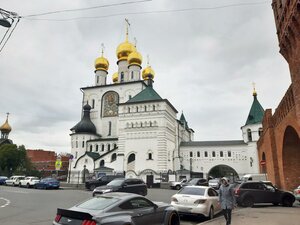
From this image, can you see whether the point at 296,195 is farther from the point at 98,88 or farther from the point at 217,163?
the point at 98,88

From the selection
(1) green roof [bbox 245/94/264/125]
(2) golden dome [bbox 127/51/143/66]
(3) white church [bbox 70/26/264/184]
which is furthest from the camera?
(2) golden dome [bbox 127/51/143/66]

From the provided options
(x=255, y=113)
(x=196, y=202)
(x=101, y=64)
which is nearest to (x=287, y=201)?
(x=196, y=202)

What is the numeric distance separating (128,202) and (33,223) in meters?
4.84

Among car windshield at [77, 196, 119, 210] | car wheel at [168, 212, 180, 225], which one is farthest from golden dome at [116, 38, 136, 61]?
car windshield at [77, 196, 119, 210]

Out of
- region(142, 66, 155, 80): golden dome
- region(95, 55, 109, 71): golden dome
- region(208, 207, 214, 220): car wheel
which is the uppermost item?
region(95, 55, 109, 71): golden dome

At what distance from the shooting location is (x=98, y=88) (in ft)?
219

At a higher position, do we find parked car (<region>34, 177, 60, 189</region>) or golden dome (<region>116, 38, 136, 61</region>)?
golden dome (<region>116, 38, 136, 61</region>)

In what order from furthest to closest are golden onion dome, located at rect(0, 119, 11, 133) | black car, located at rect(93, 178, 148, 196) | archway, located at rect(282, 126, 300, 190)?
golden onion dome, located at rect(0, 119, 11, 133)
archway, located at rect(282, 126, 300, 190)
black car, located at rect(93, 178, 148, 196)

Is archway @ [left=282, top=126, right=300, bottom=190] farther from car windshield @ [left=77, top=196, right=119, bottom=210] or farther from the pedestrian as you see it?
car windshield @ [left=77, top=196, right=119, bottom=210]

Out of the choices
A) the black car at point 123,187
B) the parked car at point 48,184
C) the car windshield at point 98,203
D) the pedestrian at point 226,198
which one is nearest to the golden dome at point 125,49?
the parked car at point 48,184

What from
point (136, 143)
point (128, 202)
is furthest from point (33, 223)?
point (136, 143)

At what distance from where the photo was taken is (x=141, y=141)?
51219 millimetres

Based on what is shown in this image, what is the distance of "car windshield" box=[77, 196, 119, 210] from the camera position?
6.79m

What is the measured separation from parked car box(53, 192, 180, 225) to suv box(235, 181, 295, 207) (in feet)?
30.7
